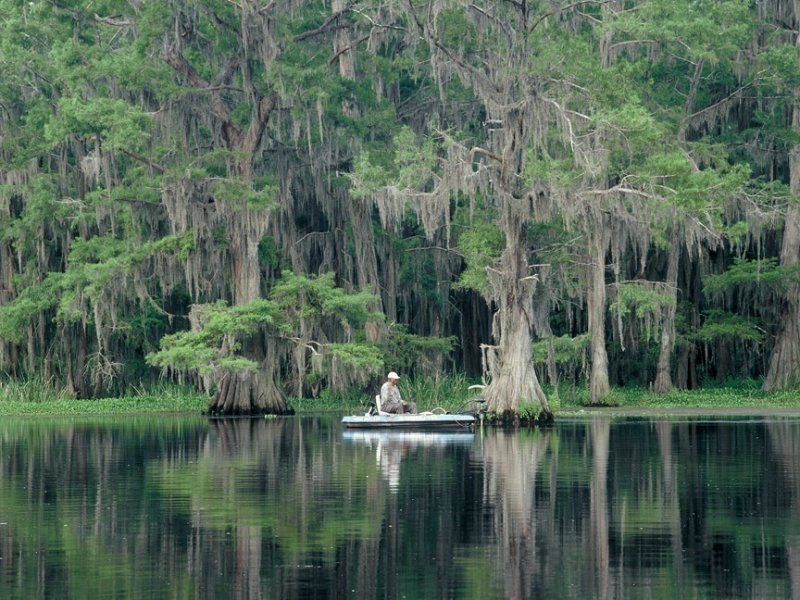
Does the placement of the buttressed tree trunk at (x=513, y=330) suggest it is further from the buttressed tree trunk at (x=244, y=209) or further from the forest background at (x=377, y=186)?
the buttressed tree trunk at (x=244, y=209)

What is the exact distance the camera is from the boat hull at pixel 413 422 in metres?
31.8

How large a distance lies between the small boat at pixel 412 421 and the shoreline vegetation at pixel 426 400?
7.79m

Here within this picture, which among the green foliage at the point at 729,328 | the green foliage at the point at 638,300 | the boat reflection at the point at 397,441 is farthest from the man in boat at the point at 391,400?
the green foliage at the point at 729,328

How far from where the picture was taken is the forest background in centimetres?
3569

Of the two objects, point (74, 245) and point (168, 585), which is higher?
point (74, 245)

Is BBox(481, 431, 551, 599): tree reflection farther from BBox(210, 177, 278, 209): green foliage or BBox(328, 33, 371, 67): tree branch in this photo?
BBox(328, 33, 371, 67): tree branch

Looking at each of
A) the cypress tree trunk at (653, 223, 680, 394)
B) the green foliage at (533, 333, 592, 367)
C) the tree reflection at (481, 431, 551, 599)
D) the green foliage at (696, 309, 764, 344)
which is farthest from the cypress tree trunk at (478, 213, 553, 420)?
the green foliage at (696, 309, 764, 344)

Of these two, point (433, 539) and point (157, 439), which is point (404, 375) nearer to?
point (157, 439)

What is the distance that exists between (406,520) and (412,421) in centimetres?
1640

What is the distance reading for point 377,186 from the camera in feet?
123

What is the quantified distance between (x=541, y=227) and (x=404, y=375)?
7.02 m

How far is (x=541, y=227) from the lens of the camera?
41.8 m

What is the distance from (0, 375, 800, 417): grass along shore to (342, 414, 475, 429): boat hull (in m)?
8.45

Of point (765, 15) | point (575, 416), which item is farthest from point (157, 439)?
point (765, 15)
